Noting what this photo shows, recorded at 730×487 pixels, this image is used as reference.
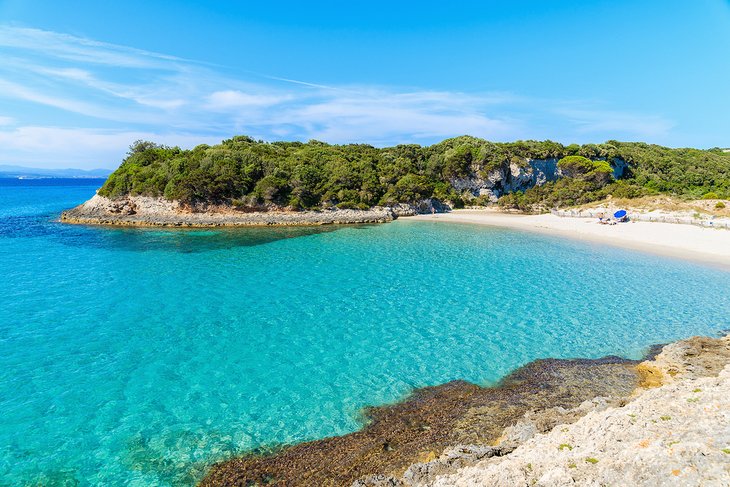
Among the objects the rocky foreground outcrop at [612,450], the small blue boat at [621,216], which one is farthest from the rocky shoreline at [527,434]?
the small blue boat at [621,216]

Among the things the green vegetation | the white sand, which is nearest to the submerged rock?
the white sand

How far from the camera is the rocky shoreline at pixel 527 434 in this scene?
19.5 feet

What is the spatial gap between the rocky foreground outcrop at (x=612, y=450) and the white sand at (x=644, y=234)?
2831 cm

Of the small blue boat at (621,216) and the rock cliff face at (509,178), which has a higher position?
the rock cliff face at (509,178)

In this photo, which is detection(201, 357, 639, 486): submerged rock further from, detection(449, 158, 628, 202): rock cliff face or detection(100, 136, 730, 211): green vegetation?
detection(449, 158, 628, 202): rock cliff face

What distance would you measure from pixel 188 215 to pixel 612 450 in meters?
54.3

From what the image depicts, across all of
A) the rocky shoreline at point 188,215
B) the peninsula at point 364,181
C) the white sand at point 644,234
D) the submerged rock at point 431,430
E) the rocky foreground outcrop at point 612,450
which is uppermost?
the peninsula at point 364,181

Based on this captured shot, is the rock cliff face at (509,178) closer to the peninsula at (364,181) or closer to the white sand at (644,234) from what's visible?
the peninsula at (364,181)

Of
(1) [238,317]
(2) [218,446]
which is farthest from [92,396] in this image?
(1) [238,317]

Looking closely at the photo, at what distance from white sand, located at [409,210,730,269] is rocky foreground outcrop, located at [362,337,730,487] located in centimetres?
2831

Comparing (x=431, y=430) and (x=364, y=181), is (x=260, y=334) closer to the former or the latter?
(x=431, y=430)

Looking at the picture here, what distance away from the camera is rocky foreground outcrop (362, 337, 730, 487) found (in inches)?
209

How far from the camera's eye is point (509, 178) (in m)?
71.9

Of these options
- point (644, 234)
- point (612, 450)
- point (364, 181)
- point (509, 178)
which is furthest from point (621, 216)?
point (612, 450)
